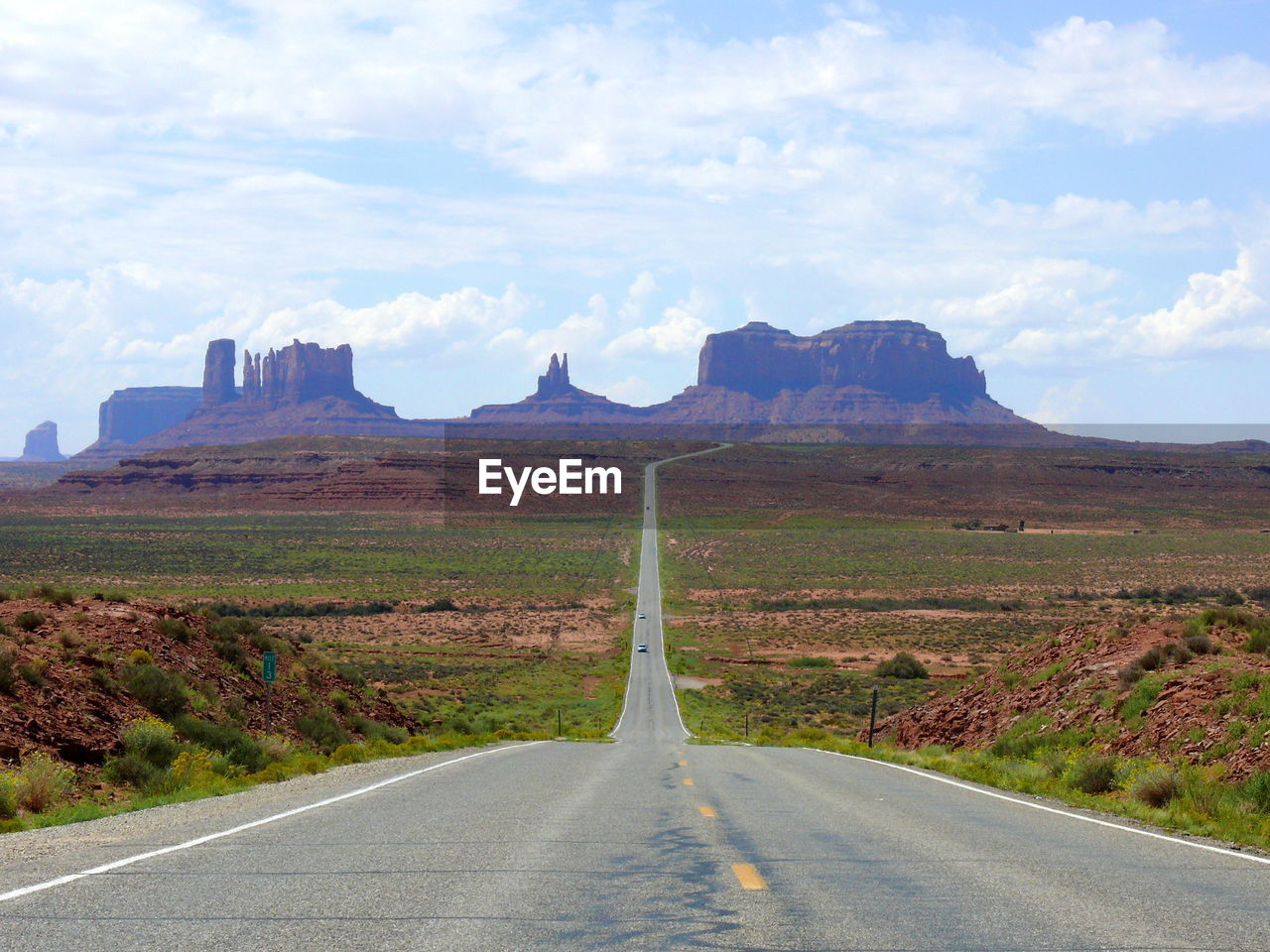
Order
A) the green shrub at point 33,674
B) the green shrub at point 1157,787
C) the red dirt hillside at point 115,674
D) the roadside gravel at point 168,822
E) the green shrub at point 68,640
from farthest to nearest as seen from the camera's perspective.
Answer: the green shrub at point 68,640 → the green shrub at point 33,674 → the red dirt hillside at point 115,674 → the green shrub at point 1157,787 → the roadside gravel at point 168,822

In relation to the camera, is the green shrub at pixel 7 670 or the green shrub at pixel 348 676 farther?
the green shrub at pixel 348 676

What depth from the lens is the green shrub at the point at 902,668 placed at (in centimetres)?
4931

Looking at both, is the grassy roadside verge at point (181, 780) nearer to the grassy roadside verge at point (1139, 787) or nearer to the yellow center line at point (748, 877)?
the yellow center line at point (748, 877)

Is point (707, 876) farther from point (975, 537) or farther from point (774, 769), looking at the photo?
point (975, 537)

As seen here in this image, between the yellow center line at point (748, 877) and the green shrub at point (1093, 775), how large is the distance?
8.30m

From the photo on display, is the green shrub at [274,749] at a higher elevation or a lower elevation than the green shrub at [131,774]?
lower

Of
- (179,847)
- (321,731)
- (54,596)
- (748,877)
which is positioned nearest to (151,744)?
(321,731)

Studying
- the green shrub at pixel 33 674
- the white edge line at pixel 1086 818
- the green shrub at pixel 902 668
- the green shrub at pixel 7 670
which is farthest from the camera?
the green shrub at pixel 902 668

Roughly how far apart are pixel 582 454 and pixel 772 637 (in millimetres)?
107258

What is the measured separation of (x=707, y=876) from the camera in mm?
7383

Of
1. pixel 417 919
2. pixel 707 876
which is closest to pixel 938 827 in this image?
pixel 707 876

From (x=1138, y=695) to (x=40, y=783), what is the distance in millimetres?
14500

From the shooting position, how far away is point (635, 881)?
23.7ft

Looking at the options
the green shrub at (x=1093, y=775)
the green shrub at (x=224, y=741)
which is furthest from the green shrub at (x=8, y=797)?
the green shrub at (x=1093, y=775)
